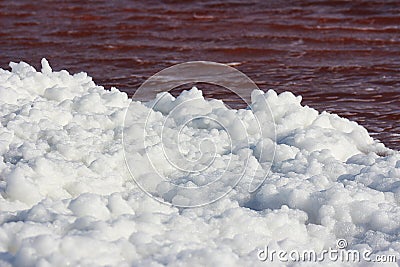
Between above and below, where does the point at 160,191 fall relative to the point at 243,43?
above

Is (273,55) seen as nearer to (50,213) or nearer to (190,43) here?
(190,43)

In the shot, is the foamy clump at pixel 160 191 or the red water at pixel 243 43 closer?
the foamy clump at pixel 160 191

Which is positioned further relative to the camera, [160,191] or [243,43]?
[243,43]

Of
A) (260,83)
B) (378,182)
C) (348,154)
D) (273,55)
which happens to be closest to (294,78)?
(260,83)

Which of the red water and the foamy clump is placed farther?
the red water

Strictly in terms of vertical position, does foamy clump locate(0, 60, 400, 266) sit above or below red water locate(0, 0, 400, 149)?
above
